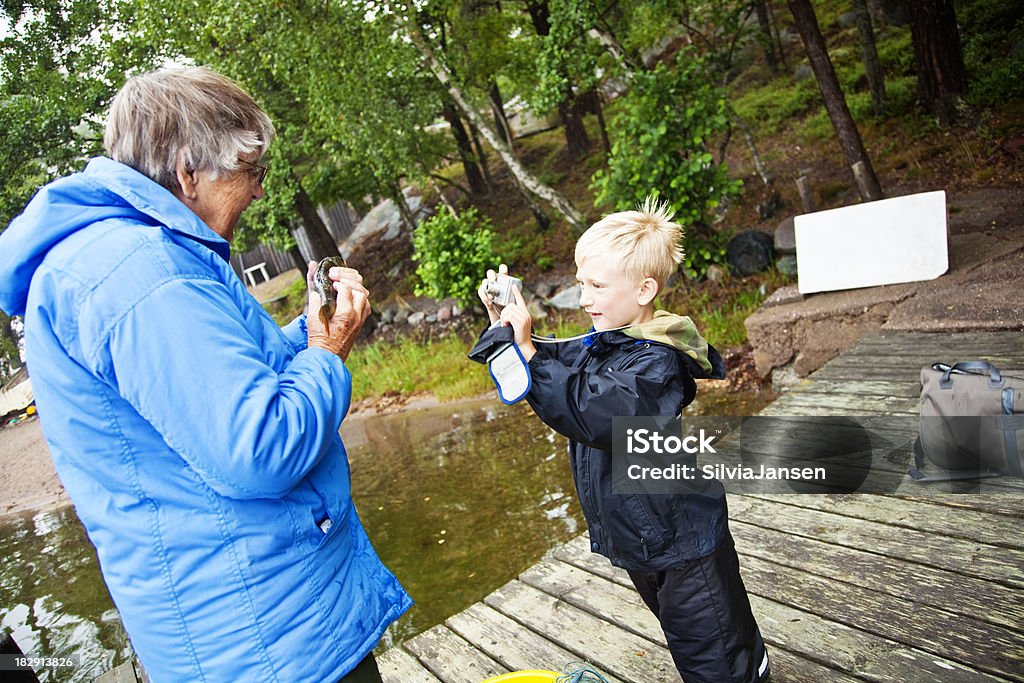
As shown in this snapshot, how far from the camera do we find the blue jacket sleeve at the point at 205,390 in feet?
3.48

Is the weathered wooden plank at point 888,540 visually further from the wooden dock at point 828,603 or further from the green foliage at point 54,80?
the green foliage at point 54,80

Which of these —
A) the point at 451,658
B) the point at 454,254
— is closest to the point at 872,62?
the point at 454,254

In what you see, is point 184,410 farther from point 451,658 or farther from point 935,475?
point 935,475

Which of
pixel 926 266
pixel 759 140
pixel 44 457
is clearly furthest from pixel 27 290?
pixel 759 140

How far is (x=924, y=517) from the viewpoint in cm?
253

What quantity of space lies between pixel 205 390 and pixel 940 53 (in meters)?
9.52

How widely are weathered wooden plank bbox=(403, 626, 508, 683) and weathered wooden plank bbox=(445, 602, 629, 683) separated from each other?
1.1 inches

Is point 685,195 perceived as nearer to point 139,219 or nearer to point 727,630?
point 727,630

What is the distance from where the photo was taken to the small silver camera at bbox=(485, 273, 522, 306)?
1755 mm

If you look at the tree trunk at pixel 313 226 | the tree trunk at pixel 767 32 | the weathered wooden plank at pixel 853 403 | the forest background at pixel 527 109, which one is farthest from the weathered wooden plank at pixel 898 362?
the tree trunk at pixel 767 32

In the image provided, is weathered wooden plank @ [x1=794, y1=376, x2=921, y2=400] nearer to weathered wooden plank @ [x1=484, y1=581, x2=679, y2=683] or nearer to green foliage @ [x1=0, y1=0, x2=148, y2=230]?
weathered wooden plank @ [x1=484, y1=581, x2=679, y2=683]

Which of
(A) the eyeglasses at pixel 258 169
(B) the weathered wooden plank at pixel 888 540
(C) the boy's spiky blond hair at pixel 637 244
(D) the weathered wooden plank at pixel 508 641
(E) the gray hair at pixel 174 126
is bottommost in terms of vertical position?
(B) the weathered wooden plank at pixel 888 540

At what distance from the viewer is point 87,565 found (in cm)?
532

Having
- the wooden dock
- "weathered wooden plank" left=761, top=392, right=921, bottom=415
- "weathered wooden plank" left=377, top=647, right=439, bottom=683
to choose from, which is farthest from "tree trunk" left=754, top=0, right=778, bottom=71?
"weathered wooden plank" left=377, top=647, right=439, bottom=683
